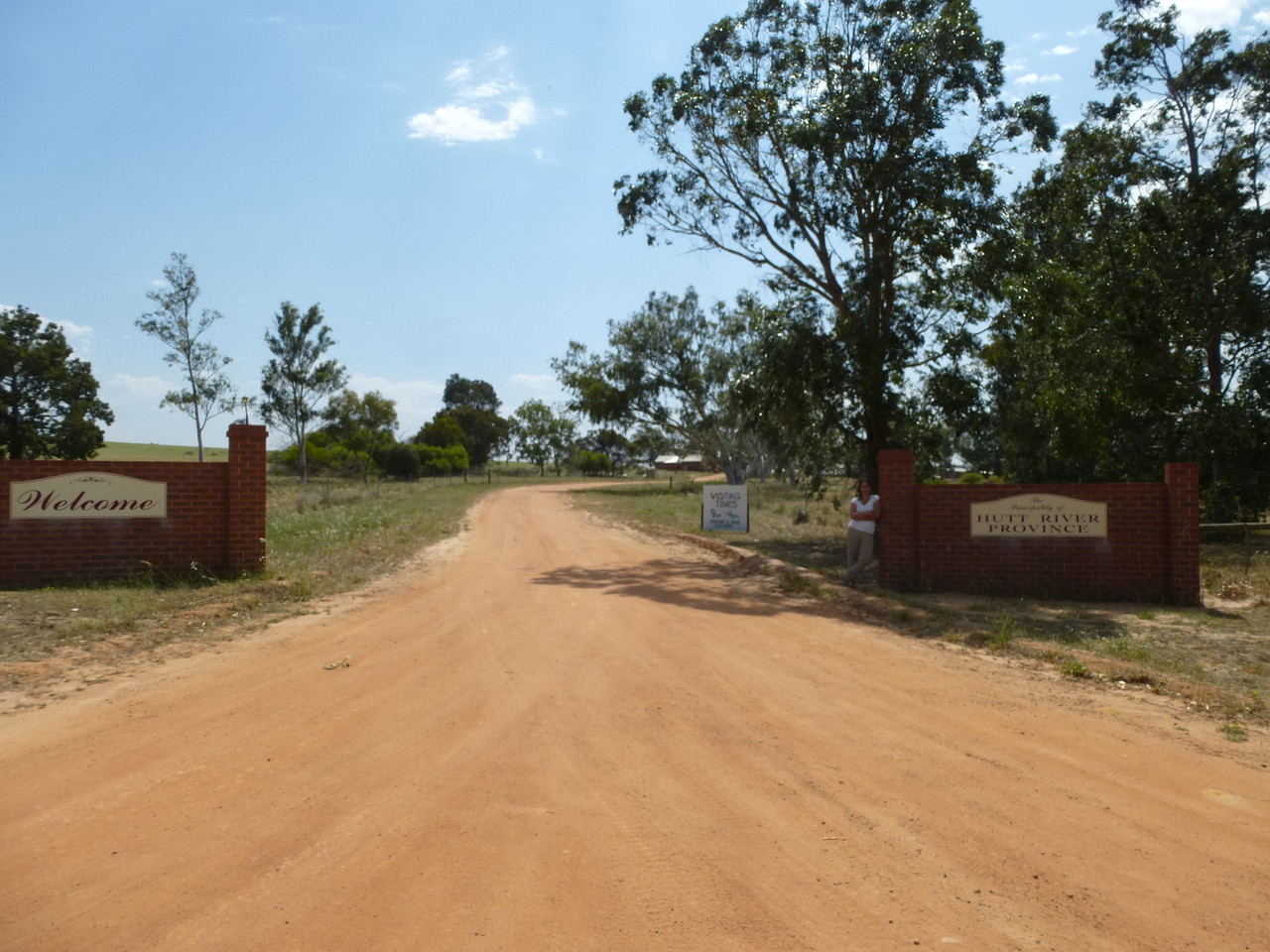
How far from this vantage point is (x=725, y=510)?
75.0ft

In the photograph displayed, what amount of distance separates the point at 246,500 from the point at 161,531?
120 centimetres

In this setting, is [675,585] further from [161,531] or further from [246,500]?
[161,531]

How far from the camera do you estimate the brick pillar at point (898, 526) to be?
1384 cm

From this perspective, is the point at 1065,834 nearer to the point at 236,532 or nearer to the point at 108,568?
the point at 236,532

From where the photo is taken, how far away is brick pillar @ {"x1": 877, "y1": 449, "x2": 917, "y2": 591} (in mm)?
13836

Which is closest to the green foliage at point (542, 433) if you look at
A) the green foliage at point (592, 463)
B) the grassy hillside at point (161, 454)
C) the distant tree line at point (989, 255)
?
the green foliage at point (592, 463)

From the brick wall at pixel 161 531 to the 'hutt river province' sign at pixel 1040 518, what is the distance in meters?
10.7

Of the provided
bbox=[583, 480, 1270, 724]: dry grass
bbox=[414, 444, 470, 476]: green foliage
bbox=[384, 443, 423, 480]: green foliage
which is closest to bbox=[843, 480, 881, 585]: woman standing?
bbox=[583, 480, 1270, 724]: dry grass

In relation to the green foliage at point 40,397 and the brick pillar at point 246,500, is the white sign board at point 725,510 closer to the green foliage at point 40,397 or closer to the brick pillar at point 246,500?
the brick pillar at point 246,500

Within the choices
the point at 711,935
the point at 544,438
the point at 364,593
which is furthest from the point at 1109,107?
the point at 544,438

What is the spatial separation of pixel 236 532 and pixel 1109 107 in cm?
2549

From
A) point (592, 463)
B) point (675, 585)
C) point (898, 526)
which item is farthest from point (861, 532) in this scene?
point (592, 463)

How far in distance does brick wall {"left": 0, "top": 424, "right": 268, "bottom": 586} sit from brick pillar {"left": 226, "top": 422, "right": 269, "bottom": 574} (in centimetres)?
1

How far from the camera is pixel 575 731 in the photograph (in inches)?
246
